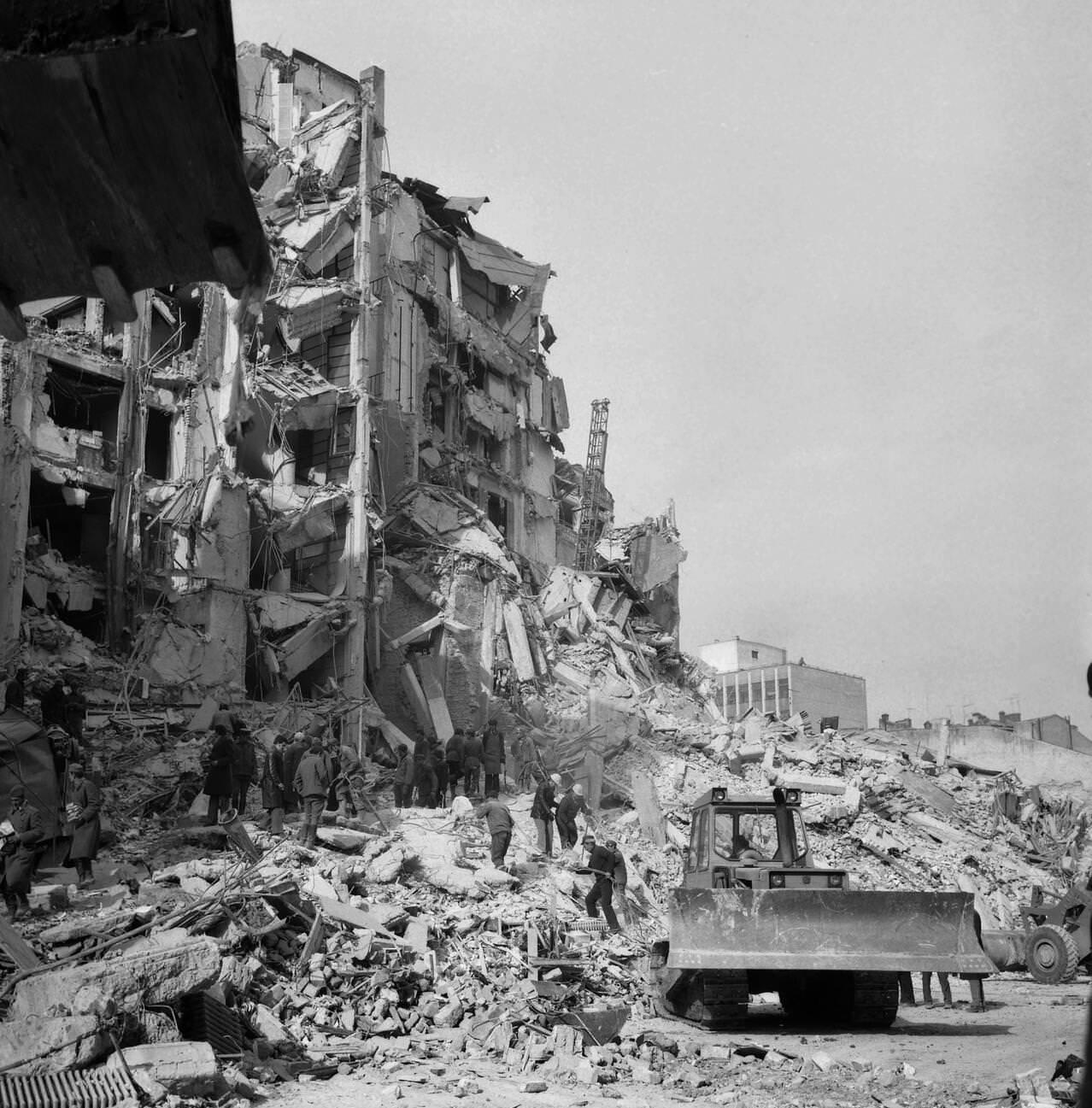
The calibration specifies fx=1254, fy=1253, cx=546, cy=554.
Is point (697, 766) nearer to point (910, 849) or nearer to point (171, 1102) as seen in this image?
point (910, 849)

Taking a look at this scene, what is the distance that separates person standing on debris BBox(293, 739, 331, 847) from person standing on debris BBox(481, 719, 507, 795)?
5986 mm

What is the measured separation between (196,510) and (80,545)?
9.20 feet

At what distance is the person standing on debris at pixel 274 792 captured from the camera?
16.3 m

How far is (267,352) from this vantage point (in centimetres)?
3011

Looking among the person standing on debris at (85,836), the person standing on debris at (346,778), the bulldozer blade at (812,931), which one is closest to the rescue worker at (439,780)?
the person standing on debris at (346,778)

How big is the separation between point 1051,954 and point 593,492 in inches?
1390

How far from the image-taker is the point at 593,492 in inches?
1928

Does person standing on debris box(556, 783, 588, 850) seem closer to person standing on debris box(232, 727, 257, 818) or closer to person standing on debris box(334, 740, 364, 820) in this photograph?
person standing on debris box(334, 740, 364, 820)

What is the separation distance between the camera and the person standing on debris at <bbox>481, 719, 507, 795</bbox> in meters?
21.7

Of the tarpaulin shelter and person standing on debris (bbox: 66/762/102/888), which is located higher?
the tarpaulin shelter

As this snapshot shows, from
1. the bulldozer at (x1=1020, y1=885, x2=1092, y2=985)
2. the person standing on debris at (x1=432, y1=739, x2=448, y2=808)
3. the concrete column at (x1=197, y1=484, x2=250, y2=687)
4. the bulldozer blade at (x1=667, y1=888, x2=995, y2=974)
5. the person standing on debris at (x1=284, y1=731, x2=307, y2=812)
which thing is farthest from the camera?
the concrete column at (x1=197, y1=484, x2=250, y2=687)

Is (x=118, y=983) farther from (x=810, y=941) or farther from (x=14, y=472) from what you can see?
(x=14, y=472)

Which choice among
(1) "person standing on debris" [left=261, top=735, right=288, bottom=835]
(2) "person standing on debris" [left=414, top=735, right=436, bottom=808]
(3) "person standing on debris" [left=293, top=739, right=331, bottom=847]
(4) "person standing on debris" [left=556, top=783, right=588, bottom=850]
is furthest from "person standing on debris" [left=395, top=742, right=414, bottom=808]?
(3) "person standing on debris" [left=293, top=739, right=331, bottom=847]

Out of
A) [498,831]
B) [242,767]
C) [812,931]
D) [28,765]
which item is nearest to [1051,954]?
[812,931]
